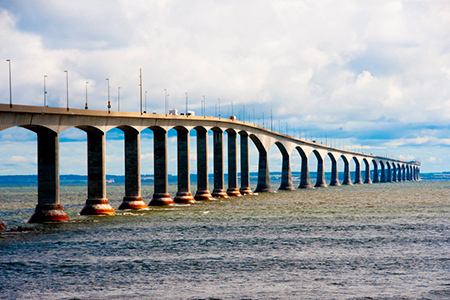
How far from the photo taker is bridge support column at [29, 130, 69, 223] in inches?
2336

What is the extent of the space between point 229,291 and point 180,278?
14.1 ft

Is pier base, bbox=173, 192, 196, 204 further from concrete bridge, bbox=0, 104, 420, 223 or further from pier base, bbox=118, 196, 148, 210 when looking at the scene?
pier base, bbox=118, 196, 148, 210

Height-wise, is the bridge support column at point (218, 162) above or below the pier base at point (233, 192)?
above

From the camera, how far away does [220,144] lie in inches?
4304

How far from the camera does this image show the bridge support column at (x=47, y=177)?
195 feet

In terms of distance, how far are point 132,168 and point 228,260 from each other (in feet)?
135

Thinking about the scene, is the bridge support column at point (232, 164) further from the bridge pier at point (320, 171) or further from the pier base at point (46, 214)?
the bridge pier at point (320, 171)

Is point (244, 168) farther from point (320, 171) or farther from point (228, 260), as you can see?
point (228, 260)

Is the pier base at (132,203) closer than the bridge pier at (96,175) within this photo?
No

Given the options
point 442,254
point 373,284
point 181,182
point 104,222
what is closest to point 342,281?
point 373,284

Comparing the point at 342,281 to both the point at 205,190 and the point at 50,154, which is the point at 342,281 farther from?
the point at 205,190

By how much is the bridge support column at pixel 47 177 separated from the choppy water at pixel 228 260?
2.63 m

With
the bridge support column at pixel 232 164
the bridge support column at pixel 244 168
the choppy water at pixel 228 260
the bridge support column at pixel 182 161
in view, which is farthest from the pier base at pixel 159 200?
the bridge support column at pixel 244 168

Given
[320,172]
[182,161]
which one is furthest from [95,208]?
[320,172]
